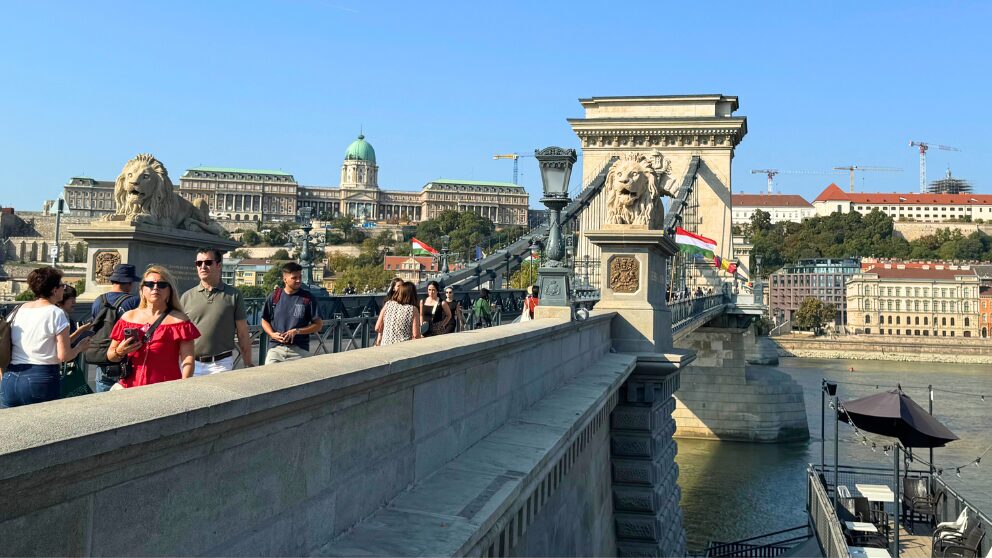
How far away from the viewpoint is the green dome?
17275cm

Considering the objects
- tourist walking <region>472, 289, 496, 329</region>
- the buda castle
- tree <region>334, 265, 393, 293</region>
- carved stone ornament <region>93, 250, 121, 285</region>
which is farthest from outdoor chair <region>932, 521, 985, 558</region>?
the buda castle

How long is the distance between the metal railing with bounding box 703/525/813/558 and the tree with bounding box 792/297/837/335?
75677 mm

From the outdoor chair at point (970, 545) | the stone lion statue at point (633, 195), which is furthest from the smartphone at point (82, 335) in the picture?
the outdoor chair at point (970, 545)

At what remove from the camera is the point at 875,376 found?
191ft

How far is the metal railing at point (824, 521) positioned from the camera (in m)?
13.6

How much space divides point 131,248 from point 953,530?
12.4 m

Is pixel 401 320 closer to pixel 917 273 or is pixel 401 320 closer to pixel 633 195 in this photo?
pixel 633 195

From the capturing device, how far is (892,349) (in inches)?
3051

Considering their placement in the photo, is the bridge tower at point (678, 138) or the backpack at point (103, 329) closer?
the backpack at point (103, 329)

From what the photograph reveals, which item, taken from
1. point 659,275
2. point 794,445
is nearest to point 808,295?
point 794,445

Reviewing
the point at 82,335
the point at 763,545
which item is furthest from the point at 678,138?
the point at 82,335

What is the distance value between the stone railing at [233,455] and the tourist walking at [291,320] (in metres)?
1.58

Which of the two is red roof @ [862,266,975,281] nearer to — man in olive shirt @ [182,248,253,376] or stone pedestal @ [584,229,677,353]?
stone pedestal @ [584,229,677,353]

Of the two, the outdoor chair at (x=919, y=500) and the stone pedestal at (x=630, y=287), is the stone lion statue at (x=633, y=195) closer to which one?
the stone pedestal at (x=630, y=287)
